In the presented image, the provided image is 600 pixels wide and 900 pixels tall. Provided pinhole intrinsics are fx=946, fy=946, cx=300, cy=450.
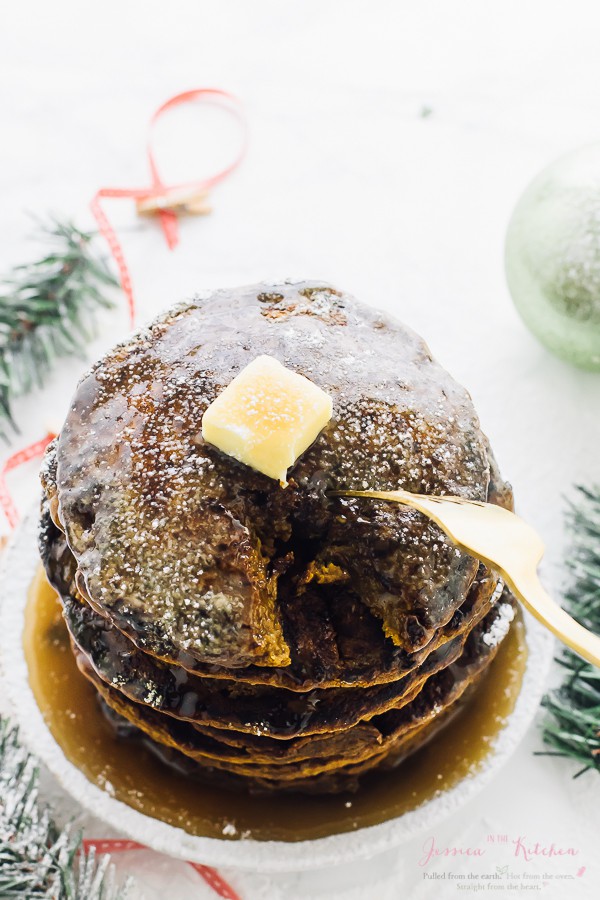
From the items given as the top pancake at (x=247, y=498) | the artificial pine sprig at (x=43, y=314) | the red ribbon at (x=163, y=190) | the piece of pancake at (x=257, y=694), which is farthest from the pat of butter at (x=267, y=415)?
the red ribbon at (x=163, y=190)

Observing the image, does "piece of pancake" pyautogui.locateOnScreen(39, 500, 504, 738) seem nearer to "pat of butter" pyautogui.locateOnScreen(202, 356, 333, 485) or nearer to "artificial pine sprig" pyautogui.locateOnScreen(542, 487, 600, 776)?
"pat of butter" pyautogui.locateOnScreen(202, 356, 333, 485)

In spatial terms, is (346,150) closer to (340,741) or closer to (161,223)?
(161,223)

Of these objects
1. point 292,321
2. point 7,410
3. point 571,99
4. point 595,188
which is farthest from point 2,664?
point 571,99

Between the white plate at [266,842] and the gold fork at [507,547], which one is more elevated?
the gold fork at [507,547]

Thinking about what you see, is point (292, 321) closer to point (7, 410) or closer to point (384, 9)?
point (7, 410)

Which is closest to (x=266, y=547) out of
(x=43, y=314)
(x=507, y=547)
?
(x=507, y=547)

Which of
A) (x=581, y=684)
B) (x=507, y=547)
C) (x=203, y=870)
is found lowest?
(x=203, y=870)

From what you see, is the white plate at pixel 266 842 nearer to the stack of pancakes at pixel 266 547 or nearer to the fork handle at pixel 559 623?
the stack of pancakes at pixel 266 547

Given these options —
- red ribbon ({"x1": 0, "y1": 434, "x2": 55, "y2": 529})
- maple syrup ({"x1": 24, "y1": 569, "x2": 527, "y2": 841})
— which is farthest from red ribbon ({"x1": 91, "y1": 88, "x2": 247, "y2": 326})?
maple syrup ({"x1": 24, "y1": 569, "x2": 527, "y2": 841})
